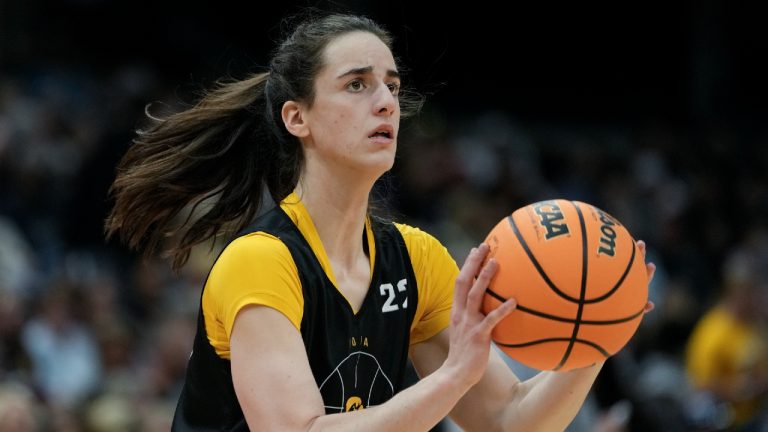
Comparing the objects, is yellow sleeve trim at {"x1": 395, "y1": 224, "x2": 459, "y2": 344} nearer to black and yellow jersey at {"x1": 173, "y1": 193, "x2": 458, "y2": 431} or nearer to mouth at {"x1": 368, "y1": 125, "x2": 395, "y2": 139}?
black and yellow jersey at {"x1": 173, "y1": 193, "x2": 458, "y2": 431}

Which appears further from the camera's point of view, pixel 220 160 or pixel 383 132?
pixel 220 160

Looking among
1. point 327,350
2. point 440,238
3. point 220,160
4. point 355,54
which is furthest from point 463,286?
point 440,238

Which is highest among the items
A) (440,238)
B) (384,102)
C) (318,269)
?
(384,102)

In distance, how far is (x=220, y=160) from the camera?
14.2 feet

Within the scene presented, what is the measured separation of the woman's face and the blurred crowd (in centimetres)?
70

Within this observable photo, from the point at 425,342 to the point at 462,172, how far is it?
8.24 meters

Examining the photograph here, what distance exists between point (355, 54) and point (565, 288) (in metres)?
1.03

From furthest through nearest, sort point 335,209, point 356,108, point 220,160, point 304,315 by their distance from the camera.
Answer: point 220,160 < point 335,209 < point 356,108 < point 304,315

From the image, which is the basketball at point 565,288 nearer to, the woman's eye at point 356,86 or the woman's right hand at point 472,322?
the woman's right hand at point 472,322

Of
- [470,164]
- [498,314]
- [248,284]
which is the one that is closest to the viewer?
[498,314]

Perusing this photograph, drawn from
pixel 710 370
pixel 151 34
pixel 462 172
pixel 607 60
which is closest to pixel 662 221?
pixel 462 172

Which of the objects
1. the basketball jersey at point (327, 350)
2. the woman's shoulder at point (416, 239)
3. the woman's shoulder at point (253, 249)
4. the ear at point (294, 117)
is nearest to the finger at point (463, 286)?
the basketball jersey at point (327, 350)

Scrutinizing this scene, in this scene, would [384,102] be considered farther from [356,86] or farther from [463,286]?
[463,286]

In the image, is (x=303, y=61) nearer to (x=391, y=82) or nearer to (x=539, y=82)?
(x=391, y=82)
